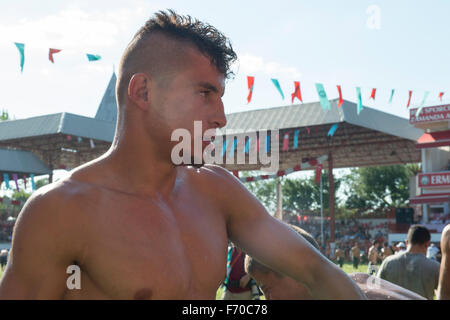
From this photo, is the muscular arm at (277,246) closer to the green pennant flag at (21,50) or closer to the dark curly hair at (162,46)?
the dark curly hair at (162,46)

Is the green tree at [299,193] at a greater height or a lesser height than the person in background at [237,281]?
greater

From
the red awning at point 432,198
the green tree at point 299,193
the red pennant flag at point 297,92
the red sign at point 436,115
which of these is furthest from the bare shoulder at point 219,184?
the green tree at point 299,193

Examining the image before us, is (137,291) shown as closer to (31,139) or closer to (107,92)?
(31,139)

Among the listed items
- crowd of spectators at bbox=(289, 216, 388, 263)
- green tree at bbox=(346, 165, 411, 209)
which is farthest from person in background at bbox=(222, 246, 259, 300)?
green tree at bbox=(346, 165, 411, 209)

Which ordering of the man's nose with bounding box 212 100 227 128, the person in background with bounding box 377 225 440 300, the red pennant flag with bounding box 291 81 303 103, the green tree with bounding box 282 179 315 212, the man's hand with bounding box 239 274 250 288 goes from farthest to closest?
the green tree with bounding box 282 179 315 212
the red pennant flag with bounding box 291 81 303 103
the man's hand with bounding box 239 274 250 288
the person in background with bounding box 377 225 440 300
the man's nose with bounding box 212 100 227 128

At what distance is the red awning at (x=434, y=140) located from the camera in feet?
106

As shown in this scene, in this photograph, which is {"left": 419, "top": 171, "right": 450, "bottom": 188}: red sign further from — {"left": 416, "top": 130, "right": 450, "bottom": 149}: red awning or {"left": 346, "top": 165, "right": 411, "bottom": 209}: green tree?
{"left": 346, "top": 165, "right": 411, "bottom": 209}: green tree

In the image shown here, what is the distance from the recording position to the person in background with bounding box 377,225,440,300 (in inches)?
234

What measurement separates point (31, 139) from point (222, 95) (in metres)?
30.2

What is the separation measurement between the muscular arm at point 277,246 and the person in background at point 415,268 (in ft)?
15.9

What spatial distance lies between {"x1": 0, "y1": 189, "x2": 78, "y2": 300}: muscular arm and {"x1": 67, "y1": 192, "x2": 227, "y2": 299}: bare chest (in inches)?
3.7

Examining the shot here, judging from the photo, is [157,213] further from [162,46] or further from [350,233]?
[350,233]
